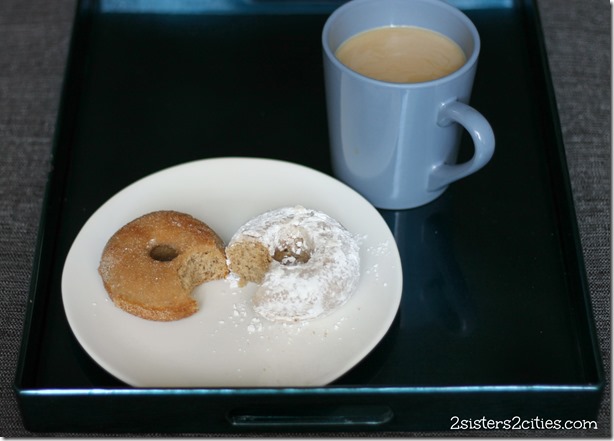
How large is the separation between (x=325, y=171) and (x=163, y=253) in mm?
250

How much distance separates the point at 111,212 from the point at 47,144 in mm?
323

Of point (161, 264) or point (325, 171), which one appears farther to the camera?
point (325, 171)

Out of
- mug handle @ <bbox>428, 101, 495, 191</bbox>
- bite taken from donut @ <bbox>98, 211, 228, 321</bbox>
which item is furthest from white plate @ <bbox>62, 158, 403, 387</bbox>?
mug handle @ <bbox>428, 101, 495, 191</bbox>

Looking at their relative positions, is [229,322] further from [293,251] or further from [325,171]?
[325,171]

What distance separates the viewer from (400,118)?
3.52 feet

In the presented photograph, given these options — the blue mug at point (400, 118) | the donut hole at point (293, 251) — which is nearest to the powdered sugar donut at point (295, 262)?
the donut hole at point (293, 251)

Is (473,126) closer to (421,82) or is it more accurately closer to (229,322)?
(421,82)

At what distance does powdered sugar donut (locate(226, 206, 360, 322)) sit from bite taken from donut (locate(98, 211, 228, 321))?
29 mm

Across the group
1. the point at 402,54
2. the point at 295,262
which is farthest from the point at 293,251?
the point at 402,54

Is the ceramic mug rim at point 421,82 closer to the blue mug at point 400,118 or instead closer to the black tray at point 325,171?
the blue mug at point 400,118

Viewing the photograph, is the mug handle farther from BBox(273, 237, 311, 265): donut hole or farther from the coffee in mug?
BBox(273, 237, 311, 265): donut hole

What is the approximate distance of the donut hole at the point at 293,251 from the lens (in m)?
1.05

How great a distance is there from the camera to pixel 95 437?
1.00 m

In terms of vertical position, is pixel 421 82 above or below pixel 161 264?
above
